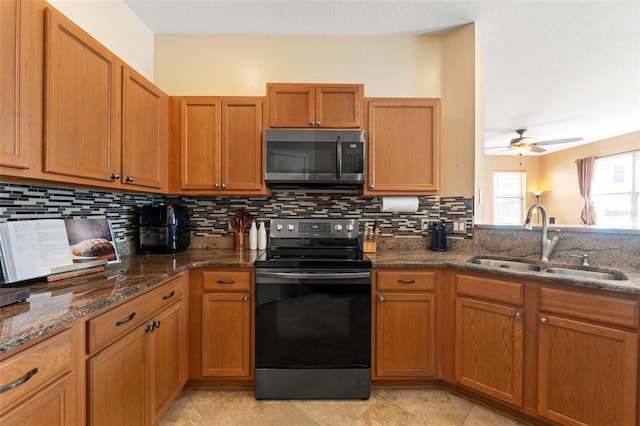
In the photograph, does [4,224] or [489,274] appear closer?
[4,224]

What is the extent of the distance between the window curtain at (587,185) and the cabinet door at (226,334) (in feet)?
23.7

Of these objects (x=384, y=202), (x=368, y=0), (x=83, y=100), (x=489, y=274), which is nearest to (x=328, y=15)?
(x=368, y=0)

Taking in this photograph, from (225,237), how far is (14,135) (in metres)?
1.44

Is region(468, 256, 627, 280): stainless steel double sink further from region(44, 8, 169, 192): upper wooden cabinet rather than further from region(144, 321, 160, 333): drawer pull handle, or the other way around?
region(44, 8, 169, 192): upper wooden cabinet

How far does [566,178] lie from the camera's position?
639cm

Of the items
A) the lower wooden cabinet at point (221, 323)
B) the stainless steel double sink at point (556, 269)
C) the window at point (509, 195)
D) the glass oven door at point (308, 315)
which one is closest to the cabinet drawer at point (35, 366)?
the lower wooden cabinet at point (221, 323)

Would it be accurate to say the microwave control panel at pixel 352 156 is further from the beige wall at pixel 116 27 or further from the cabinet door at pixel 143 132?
the beige wall at pixel 116 27

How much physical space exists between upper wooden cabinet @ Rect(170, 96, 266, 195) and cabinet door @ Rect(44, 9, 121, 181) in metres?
0.53

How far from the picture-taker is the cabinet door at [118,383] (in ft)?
3.32

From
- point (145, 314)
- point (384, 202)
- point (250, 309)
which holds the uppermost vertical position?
point (384, 202)

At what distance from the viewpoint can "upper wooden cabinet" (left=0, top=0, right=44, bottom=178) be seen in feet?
3.16

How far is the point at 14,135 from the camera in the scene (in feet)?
3.25

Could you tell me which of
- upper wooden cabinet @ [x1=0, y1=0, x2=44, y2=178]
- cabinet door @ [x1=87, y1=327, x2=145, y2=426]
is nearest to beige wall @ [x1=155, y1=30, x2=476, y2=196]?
upper wooden cabinet @ [x1=0, y1=0, x2=44, y2=178]

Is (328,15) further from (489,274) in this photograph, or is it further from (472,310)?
(472,310)
